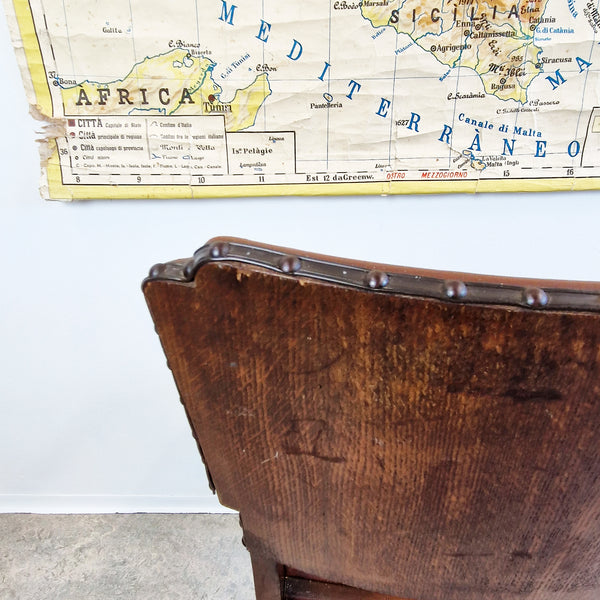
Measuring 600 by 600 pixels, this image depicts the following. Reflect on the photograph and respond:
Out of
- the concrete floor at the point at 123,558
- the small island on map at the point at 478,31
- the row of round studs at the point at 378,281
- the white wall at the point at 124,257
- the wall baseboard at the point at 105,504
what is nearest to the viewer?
the row of round studs at the point at 378,281

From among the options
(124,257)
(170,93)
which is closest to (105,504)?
(124,257)

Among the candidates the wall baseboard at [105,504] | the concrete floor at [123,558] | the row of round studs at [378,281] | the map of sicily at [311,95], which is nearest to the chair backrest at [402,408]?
the row of round studs at [378,281]

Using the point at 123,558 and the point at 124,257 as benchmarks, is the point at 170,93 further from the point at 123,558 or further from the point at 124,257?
the point at 123,558

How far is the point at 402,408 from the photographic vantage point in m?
0.42

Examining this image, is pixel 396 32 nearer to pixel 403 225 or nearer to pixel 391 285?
pixel 403 225

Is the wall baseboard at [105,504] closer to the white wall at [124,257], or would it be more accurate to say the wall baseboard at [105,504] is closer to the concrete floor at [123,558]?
the concrete floor at [123,558]

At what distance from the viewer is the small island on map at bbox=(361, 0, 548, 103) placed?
0.91 meters

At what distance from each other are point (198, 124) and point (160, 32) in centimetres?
17

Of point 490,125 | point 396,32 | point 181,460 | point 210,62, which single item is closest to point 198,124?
point 210,62

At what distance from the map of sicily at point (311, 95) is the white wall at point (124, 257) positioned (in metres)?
0.06

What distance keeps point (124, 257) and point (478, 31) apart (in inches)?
34.7

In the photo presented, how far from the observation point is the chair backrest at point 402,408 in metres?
0.36

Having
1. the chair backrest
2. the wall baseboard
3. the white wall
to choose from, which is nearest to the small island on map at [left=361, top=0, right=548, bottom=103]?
the white wall

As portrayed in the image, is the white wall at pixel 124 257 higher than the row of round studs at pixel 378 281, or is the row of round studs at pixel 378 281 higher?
the row of round studs at pixel 378 281
